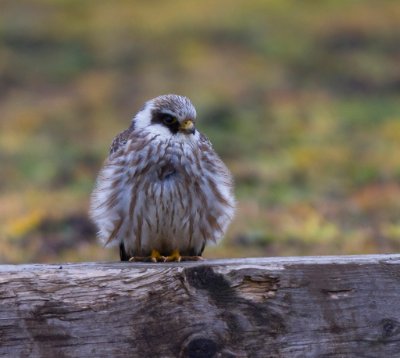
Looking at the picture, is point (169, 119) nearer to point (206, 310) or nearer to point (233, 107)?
point (206, 310)

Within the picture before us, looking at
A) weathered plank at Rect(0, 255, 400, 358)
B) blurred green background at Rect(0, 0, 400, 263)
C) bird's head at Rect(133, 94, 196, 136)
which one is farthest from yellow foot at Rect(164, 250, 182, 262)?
blurred green background at Rect(0, 0, 400, 263)

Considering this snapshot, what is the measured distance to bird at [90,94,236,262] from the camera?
5.20m

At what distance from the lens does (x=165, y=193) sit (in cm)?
516

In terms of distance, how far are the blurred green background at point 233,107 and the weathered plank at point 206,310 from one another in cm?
470

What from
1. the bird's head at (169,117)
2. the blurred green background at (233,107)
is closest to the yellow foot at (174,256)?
the bird's head at (169,117)

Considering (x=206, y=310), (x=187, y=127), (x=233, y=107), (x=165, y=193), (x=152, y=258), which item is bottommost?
(x=206, y=310)

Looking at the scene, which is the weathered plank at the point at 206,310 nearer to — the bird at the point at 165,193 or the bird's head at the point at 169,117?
the bird at the point at 165,193

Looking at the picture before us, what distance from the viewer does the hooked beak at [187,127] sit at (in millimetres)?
5316

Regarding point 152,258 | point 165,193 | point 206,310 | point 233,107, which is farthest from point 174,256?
point 233,107

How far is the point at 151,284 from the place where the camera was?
338 cm

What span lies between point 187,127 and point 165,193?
385 millimetres

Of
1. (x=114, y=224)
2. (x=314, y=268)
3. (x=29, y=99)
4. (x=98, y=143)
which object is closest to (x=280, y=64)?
(x=29, y=99)

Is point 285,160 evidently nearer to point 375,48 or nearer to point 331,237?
point 331,237

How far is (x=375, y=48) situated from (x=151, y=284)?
19215 mm
